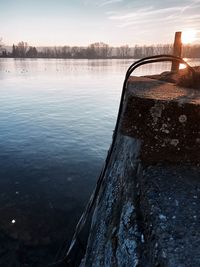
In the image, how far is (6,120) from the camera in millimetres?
19125

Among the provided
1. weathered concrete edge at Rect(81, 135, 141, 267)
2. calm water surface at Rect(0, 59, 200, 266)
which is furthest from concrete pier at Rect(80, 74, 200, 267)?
calm water surface at Rect(0, 59, 200, 266)

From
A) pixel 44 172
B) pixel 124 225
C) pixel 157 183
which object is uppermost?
pixel 157 183

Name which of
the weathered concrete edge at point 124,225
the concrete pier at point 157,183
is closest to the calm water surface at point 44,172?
the weathered concrete edge at point 124,225

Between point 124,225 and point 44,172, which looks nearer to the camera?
point 124,225

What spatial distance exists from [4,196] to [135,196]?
843 cm

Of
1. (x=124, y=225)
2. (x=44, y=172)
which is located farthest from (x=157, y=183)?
(x=44, y=172)

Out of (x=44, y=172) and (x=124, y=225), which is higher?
(x=124, y=225)

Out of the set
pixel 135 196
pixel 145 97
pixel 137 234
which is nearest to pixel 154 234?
pixel 137 234

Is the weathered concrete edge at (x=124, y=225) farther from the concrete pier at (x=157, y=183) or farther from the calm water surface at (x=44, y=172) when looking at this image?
the calm water surface at (x=44, y=172)

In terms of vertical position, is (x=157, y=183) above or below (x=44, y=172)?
above

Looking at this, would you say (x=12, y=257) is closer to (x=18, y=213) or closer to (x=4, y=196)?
(x=18, y=213)

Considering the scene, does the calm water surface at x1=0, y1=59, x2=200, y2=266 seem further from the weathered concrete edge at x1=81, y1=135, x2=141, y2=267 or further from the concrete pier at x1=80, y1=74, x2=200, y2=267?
the concrete pier at x1=80, y1=74, x2=200, y2=267

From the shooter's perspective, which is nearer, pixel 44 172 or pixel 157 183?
pixel 157 183

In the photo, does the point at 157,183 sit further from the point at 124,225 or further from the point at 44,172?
the point at 44,172
